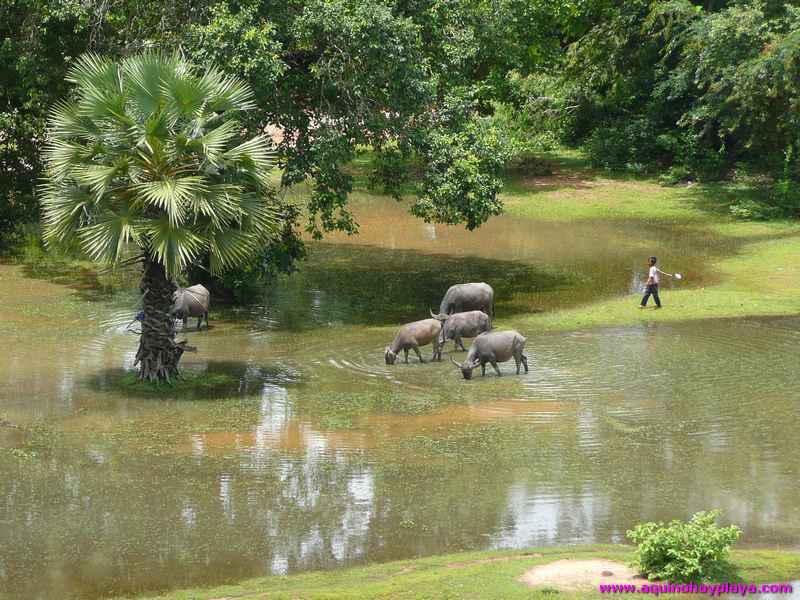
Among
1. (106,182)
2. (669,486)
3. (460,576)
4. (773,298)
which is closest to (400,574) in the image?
(460,576)

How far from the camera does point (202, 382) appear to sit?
22.0 metres

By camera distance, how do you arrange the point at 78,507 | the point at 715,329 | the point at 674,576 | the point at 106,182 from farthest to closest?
the point at 715,329 → the point at 106,182 → the point at 78,507 → the point at 674,576

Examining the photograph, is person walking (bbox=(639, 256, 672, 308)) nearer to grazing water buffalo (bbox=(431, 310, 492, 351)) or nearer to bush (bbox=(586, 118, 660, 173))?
grazing water buffalo (bbox=(431, 310, 492, 351))

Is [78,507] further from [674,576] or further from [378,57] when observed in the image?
[378,57]

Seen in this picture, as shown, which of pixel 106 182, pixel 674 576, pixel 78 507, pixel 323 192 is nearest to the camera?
pixel 674 576

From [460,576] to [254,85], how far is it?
50.4 ft

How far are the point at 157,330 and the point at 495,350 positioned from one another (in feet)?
20.3

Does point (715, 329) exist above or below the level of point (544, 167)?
below

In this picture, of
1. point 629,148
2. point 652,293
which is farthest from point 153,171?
point 629,148

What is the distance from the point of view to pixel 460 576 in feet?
41.3

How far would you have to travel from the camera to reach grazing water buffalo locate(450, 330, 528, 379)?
71.4ft

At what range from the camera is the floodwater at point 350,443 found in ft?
47.5

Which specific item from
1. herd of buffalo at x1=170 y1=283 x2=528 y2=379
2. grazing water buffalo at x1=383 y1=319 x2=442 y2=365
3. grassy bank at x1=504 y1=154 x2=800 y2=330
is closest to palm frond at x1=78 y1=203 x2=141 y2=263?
herd of buffalo at x1=170 y1=283 x2=528 y2=379

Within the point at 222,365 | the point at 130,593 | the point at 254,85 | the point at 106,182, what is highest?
the point at 254,85
